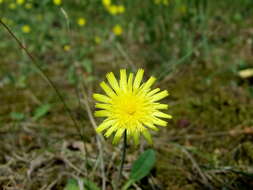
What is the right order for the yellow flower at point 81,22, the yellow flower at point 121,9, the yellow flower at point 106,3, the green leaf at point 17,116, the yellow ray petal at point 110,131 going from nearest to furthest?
the yellow ray petal at point 110,131 < the green leaf at point 17,116 < the yellow flower at point 81,22 < the yellow flower at point 121,9 < the yellow flower at point 106,3

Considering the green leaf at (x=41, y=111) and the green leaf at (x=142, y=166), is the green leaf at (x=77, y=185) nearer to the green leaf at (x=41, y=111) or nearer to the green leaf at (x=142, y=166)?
the green leaf at (x=142, y=166)

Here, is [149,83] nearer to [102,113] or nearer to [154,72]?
[102,113]

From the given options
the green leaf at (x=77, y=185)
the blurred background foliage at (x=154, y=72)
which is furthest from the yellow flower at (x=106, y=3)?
the green leaf at (x=77, y=185)

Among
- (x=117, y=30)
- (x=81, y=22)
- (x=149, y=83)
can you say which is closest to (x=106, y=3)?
(x=81, y=22)

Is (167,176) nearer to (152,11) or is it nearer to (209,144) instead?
(209,144)

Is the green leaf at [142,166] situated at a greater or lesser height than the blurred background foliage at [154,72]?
lesser

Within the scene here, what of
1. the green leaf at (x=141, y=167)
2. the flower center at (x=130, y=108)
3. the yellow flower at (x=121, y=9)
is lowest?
the green leaf at (x=141, y=167)

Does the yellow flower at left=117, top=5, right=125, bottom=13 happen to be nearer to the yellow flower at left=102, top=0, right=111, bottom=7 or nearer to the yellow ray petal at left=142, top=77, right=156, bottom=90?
the yellow flower at left=102, top=0, right=111, bottom=7

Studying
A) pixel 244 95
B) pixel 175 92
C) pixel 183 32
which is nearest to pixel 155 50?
pixel 183 32
